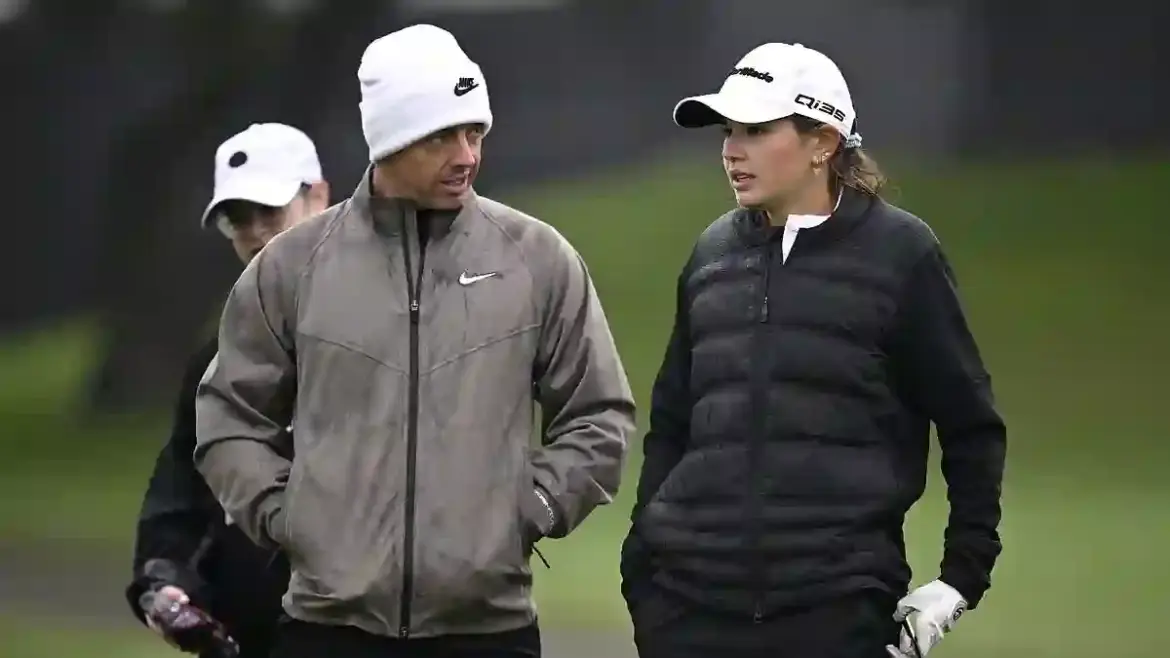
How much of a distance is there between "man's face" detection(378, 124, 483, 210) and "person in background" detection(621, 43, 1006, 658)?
295 millimetres

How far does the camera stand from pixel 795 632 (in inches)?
70.4

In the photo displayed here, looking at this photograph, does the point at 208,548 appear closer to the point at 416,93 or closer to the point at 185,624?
the point at 185,624

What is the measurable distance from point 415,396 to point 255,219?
640 millimetres

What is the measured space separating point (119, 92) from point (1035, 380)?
2.25 metres

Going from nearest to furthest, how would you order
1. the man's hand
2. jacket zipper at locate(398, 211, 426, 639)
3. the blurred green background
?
jacket zipper at locate(398, 211, 426, 639) → the man's hand → the blurred green background

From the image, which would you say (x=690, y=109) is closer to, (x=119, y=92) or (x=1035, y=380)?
(x=1035, y=380)

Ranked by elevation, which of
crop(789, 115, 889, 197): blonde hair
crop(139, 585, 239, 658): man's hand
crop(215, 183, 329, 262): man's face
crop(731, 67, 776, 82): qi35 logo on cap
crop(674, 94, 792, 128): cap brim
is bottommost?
crop(139, 585, 239, 658): man's hand

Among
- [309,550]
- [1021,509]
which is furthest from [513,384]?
[1021,509]

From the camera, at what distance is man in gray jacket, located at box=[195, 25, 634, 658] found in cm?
171

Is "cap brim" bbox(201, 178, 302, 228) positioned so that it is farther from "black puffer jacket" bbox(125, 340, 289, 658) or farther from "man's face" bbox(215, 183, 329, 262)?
"black puffer jacket" bbox(125, 340, 289, 658)

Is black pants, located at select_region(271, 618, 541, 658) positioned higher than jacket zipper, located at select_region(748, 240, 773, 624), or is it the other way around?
jacket zipper, located at select_region(748, 240, 773, 624)

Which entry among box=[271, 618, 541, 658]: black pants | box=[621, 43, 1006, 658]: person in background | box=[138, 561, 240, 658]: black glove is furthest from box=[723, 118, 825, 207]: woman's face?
box=[138, 561, 240, 658]: black glove

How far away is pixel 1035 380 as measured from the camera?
3730 mm

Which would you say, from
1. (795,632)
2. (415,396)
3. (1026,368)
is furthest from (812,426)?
(1026,368)
